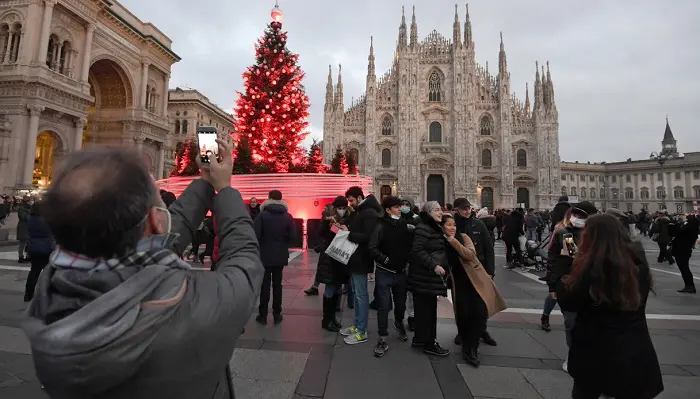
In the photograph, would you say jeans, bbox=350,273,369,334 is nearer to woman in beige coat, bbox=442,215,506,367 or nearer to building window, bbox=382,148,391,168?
woman in beige coat, bbox=442,215,506,367

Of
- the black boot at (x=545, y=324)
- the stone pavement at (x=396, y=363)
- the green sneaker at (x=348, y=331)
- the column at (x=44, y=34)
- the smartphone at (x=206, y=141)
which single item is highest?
the column at (x=44, y=34)

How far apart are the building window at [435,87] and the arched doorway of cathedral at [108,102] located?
96.1ft

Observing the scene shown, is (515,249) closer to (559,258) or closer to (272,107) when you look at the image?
(559,258)

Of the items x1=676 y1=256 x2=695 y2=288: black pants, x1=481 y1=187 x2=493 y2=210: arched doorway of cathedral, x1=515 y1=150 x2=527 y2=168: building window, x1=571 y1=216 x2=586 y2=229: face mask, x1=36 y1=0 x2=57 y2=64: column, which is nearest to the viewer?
x1=571 y1=216 x2=586 y2=229: face mask

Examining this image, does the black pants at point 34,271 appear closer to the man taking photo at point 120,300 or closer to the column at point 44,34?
the man taking photo at point 120,300

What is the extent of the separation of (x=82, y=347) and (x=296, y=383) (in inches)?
111

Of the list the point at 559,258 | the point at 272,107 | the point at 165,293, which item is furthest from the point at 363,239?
the point at 272,107

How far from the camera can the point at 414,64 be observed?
3731 centimetres

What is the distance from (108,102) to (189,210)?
109ft

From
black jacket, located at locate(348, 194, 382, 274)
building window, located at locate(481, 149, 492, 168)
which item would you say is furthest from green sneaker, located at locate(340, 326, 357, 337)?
building window, located at locate(481, 149, 492, 168)

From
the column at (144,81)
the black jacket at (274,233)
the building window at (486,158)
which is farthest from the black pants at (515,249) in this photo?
the building window at (486,158)

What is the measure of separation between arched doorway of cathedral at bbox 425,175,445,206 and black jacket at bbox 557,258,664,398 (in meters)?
35.7

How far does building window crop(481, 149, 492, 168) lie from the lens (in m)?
37.6

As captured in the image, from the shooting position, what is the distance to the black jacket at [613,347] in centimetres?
207
